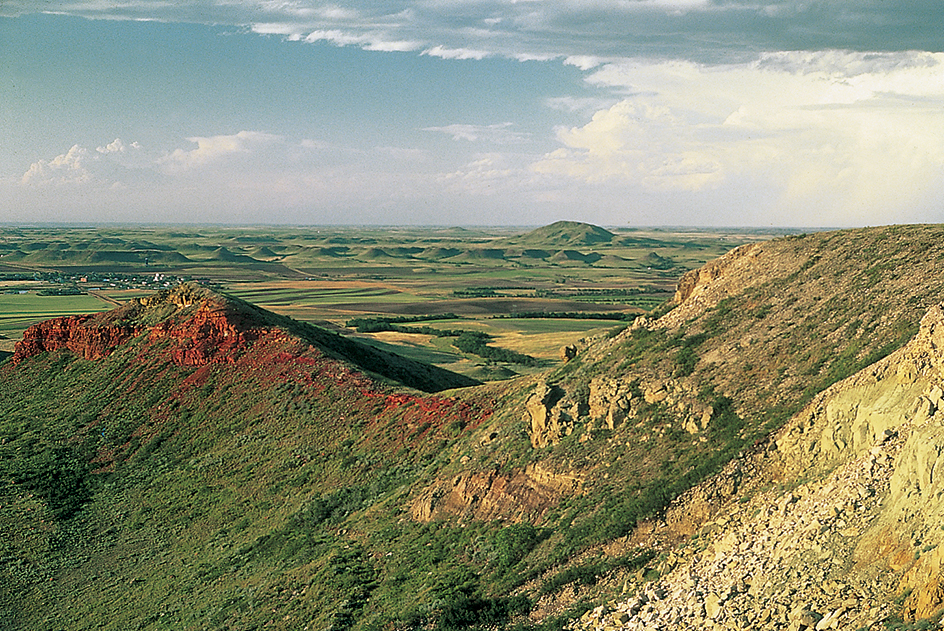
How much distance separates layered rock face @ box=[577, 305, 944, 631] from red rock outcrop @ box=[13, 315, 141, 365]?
50.0 meters

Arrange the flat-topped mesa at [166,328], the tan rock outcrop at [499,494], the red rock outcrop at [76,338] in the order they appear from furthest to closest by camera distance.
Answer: the red rock outcrop at [76,338] < the flat-topped mesa at [166,328] < the tan rock outcrop at [499,494]

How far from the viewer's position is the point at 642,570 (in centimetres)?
1991

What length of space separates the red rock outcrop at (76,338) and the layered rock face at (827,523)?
164 feet

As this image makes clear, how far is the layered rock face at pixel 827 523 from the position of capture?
1516 cm

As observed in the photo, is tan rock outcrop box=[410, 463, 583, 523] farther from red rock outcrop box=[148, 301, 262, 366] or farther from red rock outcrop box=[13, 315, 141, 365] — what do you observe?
red rock outcrop box=[13, 315, 141, 365]

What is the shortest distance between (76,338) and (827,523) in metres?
58.3

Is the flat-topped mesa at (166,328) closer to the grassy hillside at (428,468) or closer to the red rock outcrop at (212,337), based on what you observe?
the red rock outcrop at (212,337)

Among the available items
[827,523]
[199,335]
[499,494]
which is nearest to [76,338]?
[199,335]

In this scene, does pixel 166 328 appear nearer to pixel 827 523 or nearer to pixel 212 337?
pixel 212 337

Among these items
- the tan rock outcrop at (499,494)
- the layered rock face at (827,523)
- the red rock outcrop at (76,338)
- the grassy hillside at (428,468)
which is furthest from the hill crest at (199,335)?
the layered rock face at (827,523)

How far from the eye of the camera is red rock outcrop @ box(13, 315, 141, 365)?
5709 cm

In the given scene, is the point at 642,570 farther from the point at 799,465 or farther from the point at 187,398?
the point at 187,398

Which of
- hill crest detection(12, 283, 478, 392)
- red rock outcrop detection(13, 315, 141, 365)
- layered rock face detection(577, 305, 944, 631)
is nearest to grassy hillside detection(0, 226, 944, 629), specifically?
layered rock face detection(577, 305, 944, 631)

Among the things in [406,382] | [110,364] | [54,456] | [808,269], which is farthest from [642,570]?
[110,364]
